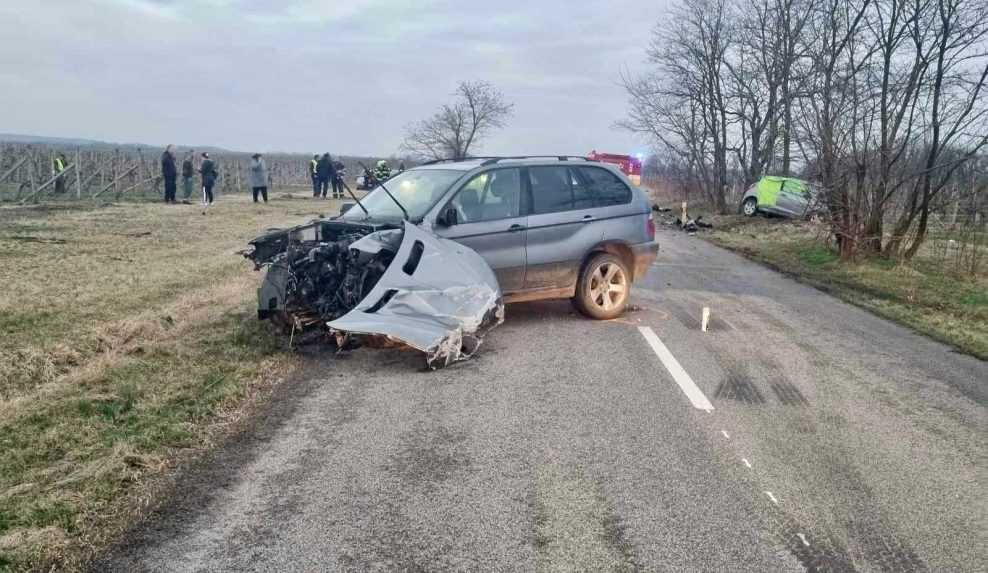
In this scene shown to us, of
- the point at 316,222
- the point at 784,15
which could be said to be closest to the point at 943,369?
the point at 316,222

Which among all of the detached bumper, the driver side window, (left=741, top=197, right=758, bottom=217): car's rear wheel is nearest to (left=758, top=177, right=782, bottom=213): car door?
(left=741, top=197, right=758, bottom=217): car's rear wheel

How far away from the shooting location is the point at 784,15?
2389 centimetres

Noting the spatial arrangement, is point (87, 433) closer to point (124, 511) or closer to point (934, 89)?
point (124, 511)

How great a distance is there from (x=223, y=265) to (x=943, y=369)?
32.0ft

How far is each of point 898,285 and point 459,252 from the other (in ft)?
28.5

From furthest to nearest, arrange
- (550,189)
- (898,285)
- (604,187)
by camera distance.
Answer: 1. (898,285)
2. (604,187)
3. (550,189)

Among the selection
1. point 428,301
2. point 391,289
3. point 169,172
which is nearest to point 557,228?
point 428,301

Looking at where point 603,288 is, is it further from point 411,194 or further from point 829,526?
point 829,526

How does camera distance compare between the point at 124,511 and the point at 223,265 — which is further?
the point at 223,265

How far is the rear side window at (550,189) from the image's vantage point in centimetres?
800

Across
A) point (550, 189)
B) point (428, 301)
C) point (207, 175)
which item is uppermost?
point (207, 175)

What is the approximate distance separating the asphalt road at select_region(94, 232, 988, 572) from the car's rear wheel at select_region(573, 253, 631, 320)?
118 cm

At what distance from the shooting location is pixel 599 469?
425 centimetres

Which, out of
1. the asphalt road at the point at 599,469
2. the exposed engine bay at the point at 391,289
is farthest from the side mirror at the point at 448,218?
the asphalt road at the point at 599,469
